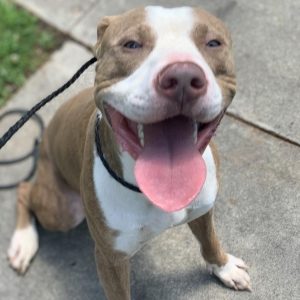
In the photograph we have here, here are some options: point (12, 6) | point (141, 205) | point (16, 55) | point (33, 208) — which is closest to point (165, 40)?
A: point (141, 205)

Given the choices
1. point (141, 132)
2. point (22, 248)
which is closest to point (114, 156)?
point (141, 132)

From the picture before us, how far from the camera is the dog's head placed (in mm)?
2057

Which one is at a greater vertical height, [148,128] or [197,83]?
[197,83]

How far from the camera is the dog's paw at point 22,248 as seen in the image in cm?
363

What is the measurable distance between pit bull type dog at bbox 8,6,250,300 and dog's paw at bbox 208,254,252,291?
18 centimetres

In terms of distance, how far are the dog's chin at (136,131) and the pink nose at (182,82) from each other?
0.22m

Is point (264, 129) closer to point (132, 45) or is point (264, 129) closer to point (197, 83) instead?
point (132, 45)

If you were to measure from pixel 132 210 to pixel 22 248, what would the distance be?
132cm

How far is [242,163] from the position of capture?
3652 millimetres

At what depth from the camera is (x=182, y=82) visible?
192 cm

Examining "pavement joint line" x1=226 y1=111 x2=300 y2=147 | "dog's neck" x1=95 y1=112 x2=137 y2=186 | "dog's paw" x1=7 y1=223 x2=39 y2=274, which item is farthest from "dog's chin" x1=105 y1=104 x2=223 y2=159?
"dog's paw" x1=7 y1=223 x2=39 y2=274

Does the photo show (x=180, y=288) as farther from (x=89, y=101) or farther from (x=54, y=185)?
(x=89, y=101)

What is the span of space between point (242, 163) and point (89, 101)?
3.59 ft

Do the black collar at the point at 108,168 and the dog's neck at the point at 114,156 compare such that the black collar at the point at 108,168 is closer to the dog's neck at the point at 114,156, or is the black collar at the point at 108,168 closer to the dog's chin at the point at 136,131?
the dog's neck at the point at 114,156
